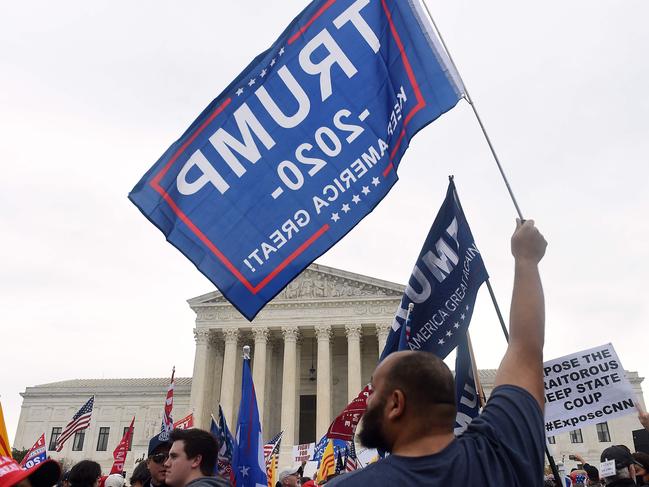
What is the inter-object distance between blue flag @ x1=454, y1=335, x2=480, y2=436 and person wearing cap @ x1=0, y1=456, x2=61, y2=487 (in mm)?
4077

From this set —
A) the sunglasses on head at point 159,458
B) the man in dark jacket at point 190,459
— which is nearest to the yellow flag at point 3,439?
the sunglasses on head at point 159,458

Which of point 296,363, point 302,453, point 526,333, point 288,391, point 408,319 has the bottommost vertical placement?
point 526,333

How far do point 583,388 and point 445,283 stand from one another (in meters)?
1.56

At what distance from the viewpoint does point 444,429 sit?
1.76m

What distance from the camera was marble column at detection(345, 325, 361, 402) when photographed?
40.7 m

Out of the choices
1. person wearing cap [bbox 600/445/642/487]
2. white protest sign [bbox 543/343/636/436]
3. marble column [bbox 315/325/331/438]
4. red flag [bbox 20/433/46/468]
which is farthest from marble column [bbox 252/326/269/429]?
white protest sign [bbox 543/343/636/436]

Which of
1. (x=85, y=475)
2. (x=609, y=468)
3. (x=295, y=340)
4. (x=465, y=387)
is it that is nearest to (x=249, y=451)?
(x=85, y=475)

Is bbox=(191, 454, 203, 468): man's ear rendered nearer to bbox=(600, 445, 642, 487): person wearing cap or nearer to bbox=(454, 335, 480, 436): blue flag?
bbox=(454, 335, 480, 436): blue flag

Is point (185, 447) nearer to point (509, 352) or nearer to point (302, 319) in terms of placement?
point (509, 352)

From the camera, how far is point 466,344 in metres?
6.01

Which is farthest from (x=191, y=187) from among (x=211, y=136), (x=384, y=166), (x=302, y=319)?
(x=302, y=319)

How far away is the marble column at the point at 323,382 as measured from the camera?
39.5 m

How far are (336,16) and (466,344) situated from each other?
3.62 meters

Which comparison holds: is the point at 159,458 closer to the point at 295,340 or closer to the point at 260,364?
the point at 260,364
